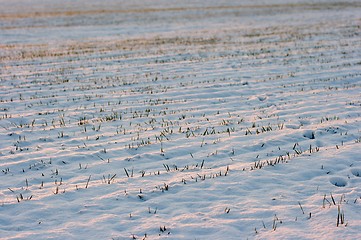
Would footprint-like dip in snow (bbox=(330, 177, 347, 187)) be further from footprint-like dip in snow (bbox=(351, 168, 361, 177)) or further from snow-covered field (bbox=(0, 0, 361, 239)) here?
footprint-like dip in snow (bbox=(351, 168, 361, 177))

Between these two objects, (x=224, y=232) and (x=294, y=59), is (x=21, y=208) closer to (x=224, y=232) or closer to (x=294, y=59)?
(x=224, y=232)

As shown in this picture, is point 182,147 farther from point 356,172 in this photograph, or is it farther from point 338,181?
point 356,172

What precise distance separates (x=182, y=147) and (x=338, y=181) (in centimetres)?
A: 256

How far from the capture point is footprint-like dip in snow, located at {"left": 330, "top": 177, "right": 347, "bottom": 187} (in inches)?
213

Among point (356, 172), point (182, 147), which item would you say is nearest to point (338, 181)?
point (356, 172)

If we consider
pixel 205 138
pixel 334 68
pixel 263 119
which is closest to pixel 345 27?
pixel 334 68

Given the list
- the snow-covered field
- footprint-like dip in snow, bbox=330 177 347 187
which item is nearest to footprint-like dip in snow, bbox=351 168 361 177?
the snow-covered field

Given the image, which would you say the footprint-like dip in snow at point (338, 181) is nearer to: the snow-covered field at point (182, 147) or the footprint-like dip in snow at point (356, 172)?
the snow-covered field at point (182, 147)

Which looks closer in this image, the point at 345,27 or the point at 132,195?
the point at 132,195

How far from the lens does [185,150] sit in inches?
259

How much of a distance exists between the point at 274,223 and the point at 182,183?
149cm

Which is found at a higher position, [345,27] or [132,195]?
[345,27]

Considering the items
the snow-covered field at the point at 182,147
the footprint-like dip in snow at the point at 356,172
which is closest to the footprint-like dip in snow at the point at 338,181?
the snow-covered field at the point at 182,147

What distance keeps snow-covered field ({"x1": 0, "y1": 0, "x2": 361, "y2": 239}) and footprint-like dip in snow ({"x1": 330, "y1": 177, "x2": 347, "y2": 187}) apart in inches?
0.7
